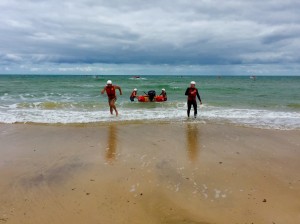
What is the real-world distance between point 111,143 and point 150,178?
3.06 metres

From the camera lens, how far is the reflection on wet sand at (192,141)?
7.55 metres

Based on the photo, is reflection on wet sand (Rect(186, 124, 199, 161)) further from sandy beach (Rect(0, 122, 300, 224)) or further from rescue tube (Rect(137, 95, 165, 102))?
rescue tube (Rect(137, 95, 165, 102))

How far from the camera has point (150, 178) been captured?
5863 millimetres

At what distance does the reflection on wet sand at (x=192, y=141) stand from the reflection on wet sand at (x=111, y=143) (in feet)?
6.10

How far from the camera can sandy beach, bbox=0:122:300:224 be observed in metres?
4.50

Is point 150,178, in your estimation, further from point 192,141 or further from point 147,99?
point 147,99

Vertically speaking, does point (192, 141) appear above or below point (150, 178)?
below

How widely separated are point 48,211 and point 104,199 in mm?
866

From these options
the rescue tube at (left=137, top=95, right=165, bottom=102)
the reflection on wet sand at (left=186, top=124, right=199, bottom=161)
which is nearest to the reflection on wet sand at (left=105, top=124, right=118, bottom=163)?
the reflection on wet sand at (left=186, top=124, right=199, bottom=161)

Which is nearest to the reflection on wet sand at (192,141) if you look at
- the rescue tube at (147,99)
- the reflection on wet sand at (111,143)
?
the reflection on wet sand at (111,143)

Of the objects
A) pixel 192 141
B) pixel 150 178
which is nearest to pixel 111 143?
pixel 192 141

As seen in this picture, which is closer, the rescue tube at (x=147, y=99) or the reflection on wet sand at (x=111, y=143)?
the reflection on wet sand at (x=111, y=143)

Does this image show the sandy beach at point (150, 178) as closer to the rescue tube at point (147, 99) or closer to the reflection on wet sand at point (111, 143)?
the reflection on wet sand at point (111, 143)

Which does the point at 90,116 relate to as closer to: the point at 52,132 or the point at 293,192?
the point at 52,132
